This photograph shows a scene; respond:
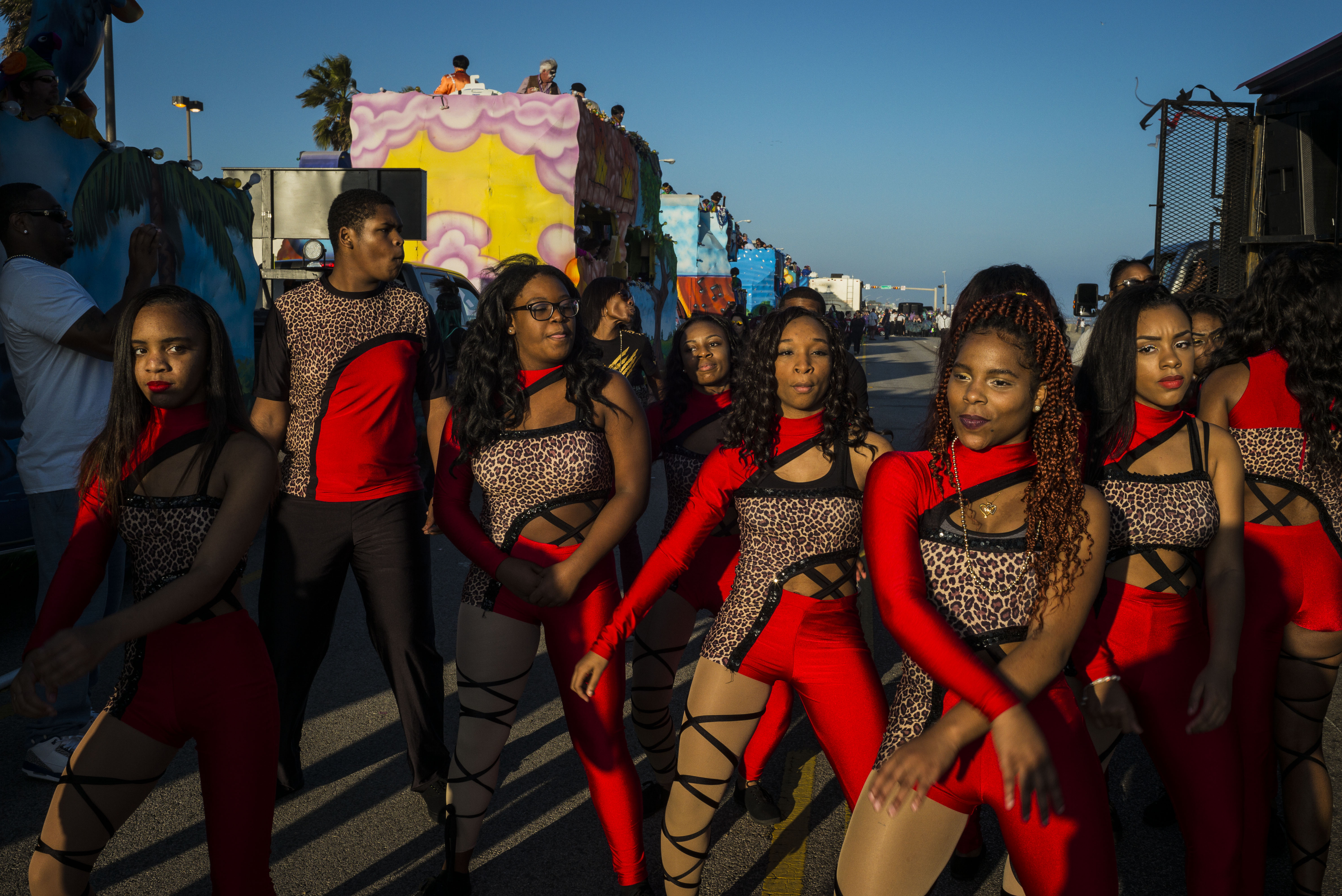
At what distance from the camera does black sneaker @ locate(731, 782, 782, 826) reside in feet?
12.5

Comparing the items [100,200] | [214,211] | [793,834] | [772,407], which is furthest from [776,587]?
[214,211]

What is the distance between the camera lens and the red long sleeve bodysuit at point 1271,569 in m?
2.90

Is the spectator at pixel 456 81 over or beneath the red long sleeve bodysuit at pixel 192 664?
over

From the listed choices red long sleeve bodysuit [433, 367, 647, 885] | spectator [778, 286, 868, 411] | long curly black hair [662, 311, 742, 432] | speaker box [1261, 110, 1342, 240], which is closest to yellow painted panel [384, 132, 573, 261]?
speaker box [1261, 110, 1342, 240]

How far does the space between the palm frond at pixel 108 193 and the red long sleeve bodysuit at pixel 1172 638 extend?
275 inches

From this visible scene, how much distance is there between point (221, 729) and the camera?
2371mm

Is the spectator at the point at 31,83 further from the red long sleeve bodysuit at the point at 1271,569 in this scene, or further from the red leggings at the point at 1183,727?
the red long sleeve bodysuit at the point at 1271,569

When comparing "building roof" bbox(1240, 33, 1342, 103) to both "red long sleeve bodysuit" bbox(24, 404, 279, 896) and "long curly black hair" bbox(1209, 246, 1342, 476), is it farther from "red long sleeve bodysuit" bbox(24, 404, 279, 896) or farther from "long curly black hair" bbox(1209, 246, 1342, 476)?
"red long sleeve bodysuit" bbox(24, 404, 279, 896)

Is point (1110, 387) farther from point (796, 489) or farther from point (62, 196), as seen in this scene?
point (62, 196)

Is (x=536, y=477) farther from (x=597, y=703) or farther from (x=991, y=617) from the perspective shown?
(x=991, y=617)

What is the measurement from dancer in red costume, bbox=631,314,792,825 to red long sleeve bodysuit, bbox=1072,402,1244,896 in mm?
1260

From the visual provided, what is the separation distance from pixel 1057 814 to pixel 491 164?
16420mm

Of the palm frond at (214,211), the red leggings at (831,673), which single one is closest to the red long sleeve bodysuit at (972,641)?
A: the red leggings at (831,673)

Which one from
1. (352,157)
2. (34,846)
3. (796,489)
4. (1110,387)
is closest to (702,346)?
(796,489)
